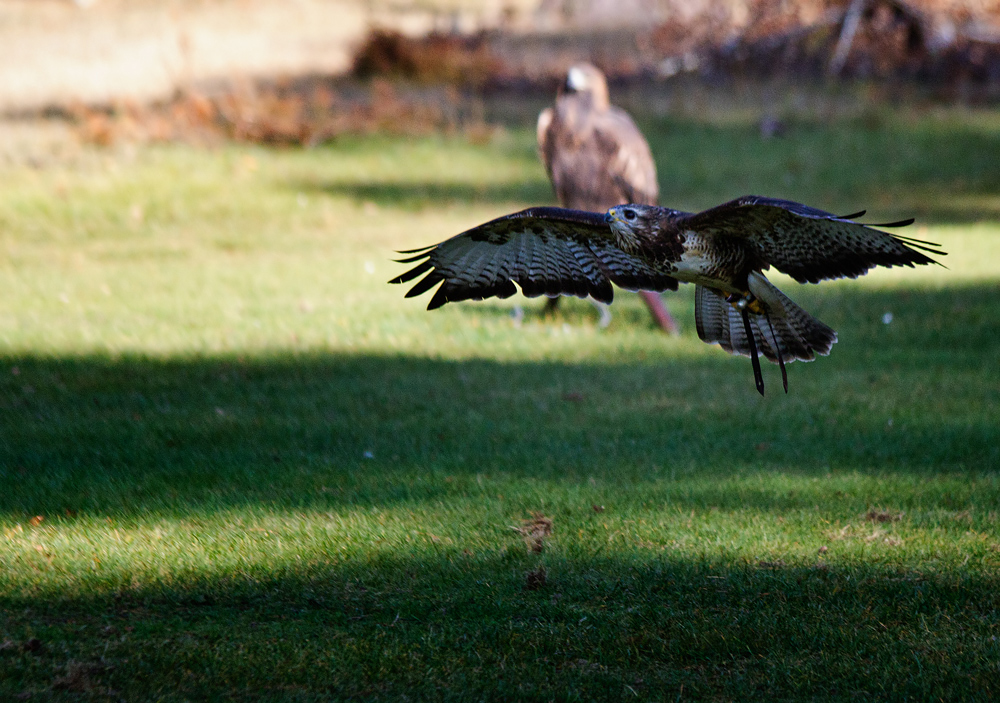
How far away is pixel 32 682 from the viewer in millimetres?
3617

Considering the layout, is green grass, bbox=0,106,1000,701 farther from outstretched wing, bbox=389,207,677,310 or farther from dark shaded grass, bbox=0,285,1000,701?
outstretched wing, bbox=389,207,677,310

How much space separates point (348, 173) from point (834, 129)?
836cm

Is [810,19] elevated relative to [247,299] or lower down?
elevated

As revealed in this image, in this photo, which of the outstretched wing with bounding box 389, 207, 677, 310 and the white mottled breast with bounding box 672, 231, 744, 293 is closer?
the white mottled breast with bounding box 672, 231, 744, 293

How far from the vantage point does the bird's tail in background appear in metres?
5.21

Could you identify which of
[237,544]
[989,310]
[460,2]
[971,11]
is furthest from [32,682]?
[460,2]

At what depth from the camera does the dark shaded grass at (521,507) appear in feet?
12.5

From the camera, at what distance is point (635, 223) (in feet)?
15.6

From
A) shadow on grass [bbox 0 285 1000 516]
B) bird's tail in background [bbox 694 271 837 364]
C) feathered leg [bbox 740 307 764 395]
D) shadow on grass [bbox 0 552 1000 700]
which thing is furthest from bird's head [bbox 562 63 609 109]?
shadow on grass [bbox 0 552 1000 700]

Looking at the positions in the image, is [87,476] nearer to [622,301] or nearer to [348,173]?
[622,301]

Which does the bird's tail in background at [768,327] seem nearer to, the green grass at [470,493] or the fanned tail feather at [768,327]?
the fanned tail feather at [768,327]

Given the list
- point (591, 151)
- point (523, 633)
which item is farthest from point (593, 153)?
point (523, 633)

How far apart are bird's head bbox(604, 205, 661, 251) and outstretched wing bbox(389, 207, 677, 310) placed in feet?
1.51

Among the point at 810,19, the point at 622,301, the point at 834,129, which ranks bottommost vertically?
the point at 622,301
